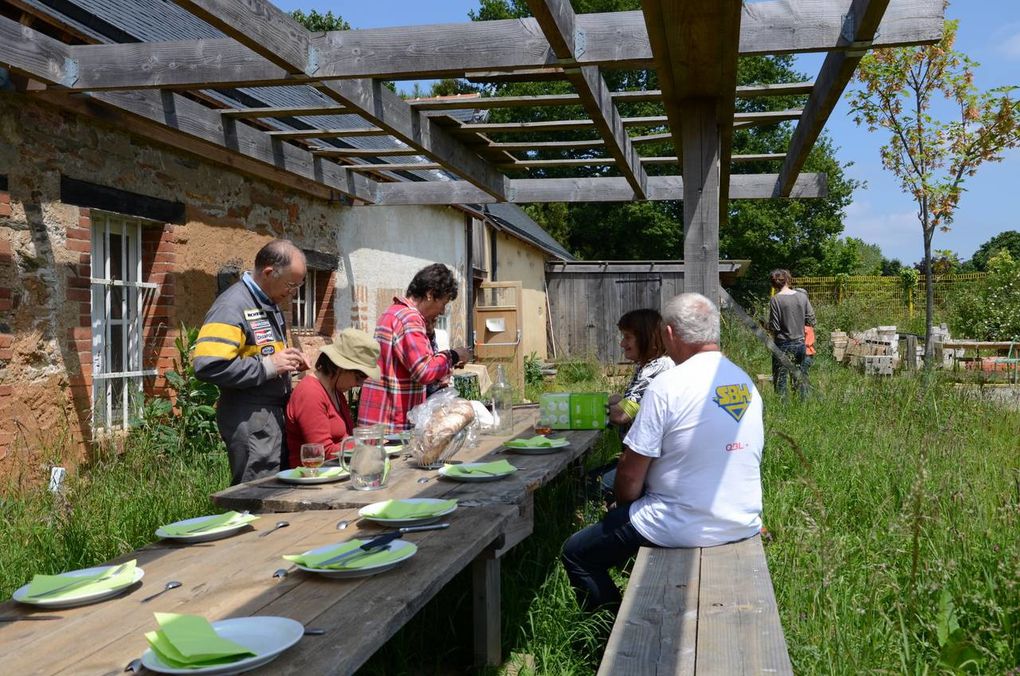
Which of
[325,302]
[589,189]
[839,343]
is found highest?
[589,189]

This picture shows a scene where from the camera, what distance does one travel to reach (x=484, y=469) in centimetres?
329

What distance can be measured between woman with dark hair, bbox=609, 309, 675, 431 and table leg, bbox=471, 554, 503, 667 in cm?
143

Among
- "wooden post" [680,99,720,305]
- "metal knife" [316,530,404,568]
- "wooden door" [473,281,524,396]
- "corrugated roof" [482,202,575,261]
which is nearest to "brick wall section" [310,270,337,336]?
"wooden door" [473,281,524,396]

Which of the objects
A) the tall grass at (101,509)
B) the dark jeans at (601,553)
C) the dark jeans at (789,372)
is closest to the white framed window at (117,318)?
the tall grass at (101,509)

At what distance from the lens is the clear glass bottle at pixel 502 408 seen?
14.3 ft

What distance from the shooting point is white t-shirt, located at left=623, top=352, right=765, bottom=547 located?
3.08 m

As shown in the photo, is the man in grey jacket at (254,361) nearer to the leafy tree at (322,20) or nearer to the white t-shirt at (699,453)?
the white t-shirt at (699,453)

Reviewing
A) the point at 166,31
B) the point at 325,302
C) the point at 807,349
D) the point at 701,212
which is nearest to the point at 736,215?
the point at 807,349

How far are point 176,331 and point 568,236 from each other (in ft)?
86.5

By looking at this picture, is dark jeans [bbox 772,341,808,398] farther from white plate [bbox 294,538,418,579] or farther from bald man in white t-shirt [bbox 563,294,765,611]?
white plate [bbox 294,538,418,579]

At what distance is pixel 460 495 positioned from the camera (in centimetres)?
297

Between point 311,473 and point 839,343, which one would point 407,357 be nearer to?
point 311,473

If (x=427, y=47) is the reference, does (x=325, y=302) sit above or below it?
below

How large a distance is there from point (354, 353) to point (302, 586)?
6.77 feet
